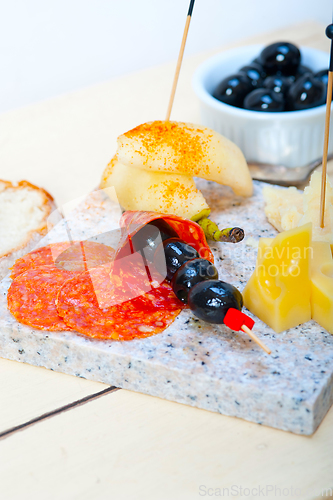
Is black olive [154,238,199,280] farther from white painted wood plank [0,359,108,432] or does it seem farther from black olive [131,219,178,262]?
white painted wood plank [0,359,108,432]

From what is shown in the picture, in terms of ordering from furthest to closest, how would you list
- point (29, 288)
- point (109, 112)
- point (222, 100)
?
point (109, 112), point (222, 100), point (29, 288)

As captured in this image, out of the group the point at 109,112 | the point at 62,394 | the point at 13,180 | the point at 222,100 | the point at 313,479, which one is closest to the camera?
the point at 313,479

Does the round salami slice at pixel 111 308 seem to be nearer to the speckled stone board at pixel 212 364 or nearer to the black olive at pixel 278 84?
the speckled stone board at pixel 212 364

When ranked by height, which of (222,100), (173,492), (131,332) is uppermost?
(222,100)

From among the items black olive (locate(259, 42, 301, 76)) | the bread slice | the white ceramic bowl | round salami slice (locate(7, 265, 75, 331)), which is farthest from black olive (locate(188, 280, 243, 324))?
black olive (locate(259, 42, 301, 76))

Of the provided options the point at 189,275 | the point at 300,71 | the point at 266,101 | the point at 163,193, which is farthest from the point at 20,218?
the point at 300,71

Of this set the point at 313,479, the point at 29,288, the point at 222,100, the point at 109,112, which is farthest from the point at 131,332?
the point at 109,112

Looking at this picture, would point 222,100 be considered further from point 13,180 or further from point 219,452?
point 219,452
